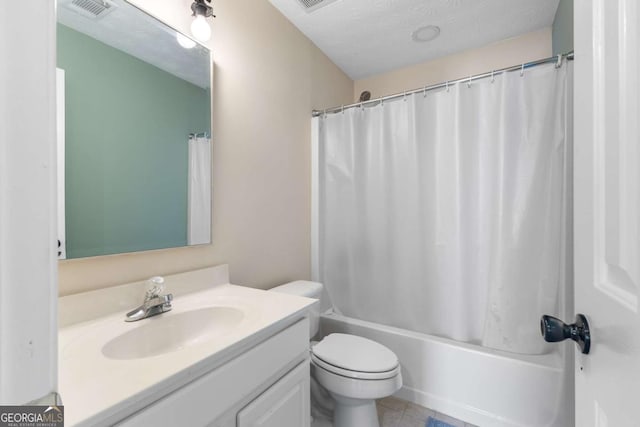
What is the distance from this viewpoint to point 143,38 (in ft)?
3.44

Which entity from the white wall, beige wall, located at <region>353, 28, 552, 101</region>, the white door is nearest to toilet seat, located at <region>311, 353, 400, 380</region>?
the white door

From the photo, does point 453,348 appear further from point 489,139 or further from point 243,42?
point 243,42

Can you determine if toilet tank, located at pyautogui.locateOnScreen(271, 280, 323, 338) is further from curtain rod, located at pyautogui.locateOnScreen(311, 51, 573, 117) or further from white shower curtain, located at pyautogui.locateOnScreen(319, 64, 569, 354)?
curtain rod, located at pyautogui.locateOnScreen(311, 51, 573, 117)

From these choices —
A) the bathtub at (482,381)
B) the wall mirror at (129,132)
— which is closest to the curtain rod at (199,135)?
the wall mirror at (129,132)

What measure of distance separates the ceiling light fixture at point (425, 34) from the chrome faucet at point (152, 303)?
2.08m

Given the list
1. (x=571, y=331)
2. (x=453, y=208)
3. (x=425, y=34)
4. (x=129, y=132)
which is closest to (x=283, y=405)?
(x=571, y=331)

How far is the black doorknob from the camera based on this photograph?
1.59ft

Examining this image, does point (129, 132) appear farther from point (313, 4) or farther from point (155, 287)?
point (313, 4)

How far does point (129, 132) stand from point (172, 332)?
731mm

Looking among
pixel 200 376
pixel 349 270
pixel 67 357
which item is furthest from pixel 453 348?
pixel 67 357

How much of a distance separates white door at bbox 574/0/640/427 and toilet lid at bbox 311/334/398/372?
0.77 meters

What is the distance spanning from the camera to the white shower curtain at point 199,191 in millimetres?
1204

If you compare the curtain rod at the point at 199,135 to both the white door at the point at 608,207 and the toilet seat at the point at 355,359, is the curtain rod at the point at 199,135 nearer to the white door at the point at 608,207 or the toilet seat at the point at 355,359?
the toilet seat at the point at 355,359

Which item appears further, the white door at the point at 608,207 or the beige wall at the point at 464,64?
the beige wall at the point at 464,64
